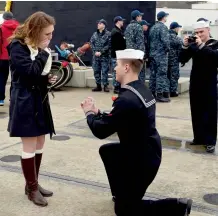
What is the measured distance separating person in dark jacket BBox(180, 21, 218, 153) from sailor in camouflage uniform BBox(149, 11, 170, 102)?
3072mm

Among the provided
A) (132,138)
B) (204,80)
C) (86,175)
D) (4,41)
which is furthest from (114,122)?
(4,41)

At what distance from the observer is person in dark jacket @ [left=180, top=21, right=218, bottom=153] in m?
5.04

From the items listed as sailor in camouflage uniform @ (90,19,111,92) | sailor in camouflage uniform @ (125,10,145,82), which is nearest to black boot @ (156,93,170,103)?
sailor in camouflage uniform @ (125,10,145,82)

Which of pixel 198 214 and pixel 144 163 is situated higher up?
pixel 144 163

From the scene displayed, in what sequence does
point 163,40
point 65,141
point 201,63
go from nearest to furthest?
point 201,63 → point 65,141 → point 163,40

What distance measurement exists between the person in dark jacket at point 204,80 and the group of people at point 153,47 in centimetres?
290

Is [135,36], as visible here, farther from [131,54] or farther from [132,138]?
[132,138]

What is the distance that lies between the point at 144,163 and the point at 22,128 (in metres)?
1.03

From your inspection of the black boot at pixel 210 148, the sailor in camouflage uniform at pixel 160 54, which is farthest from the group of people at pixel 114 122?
the sailor in camouflage uniform at pixel 160 54

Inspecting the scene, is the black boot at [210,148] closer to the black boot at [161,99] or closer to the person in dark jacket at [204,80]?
the person in dark jacket at [204,80]

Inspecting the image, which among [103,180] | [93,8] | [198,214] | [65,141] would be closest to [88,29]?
[93,8]

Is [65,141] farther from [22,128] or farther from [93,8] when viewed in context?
[93,8]

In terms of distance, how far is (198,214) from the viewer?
3.44 m

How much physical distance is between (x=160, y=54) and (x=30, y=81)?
5367 millimetres
